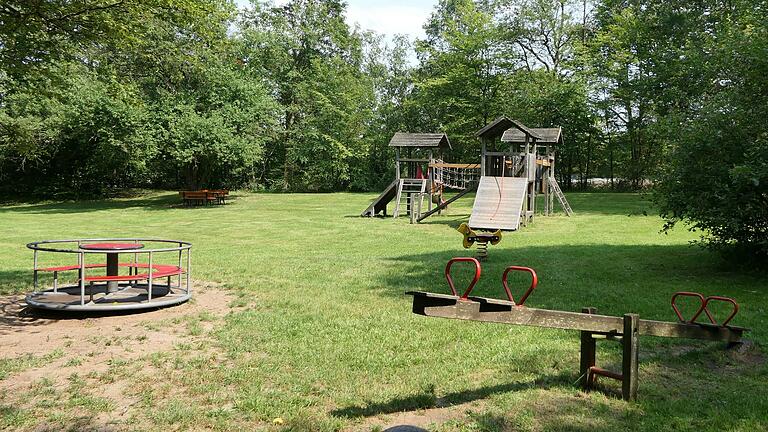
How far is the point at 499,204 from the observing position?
19891 mm

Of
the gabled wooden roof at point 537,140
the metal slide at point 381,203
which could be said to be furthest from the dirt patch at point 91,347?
the gabled wooden roof at point 537,140

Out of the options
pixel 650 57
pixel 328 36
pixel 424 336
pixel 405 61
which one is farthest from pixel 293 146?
pixel 424 336

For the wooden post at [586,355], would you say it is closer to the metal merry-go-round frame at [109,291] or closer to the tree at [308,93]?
the metal merry-go-round frame at [109,291]

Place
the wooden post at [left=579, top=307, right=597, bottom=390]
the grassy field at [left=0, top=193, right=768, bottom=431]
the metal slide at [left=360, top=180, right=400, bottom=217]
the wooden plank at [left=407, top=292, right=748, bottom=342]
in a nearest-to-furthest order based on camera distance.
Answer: the wooden plank at [left=407, top=292, right=748, bottom=342], the grassy field at [left=0, top=193, right=768, bottom=431], the wooden post at [left=579, top=307, right=597, bottom=390], the metal slide at [left=360, top=180, right=400, bottom=217]

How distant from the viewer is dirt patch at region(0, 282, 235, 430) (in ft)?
16.2

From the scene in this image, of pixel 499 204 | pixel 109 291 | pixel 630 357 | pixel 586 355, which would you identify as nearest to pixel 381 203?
pixel 499 204

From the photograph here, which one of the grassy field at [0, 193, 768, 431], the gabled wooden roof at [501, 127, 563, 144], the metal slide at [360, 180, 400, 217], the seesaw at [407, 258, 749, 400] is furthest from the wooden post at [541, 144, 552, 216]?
the seesaw at [407, 258, 749, 400]

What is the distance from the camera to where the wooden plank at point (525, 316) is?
4.03 meters

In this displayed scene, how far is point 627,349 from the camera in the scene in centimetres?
471

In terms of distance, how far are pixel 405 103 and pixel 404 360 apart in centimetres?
4363

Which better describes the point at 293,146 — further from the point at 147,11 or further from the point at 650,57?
the point at 147,11

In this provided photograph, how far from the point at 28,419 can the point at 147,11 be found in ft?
21.2

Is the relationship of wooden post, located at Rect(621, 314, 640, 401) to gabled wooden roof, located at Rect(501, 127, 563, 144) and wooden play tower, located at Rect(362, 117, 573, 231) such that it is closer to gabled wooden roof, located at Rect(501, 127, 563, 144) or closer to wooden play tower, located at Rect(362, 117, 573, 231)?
wooden play tower, located at Rect(362, 117, 573, 231)

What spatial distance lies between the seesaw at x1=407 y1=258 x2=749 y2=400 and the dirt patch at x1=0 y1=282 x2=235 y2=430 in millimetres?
2637
